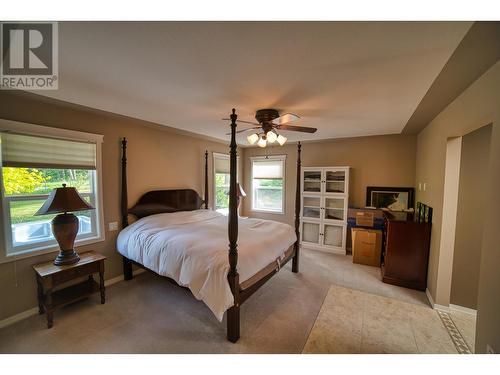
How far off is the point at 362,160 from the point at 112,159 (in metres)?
4.68

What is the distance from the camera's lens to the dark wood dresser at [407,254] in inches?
110

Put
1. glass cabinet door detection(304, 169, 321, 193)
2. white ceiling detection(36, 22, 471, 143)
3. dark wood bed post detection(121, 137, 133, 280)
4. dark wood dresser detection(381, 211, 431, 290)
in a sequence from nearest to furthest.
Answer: white ceiling detection(36, 22, 471, 143) → dark wood dresser detection(381, 211, 431, 290) → dark wood bed post detection(121, 137, 133, 280) → glass cabinet door detection(304, 169, 321, 193)

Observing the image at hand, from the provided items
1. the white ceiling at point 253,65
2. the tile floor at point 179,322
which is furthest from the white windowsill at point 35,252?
the white ceiling at point 253,65

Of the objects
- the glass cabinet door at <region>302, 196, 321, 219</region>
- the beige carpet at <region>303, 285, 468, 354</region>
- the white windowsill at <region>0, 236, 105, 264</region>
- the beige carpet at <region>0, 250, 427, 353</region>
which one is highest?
the glass cabinet door at <region>302, 196, 321, 219</region>

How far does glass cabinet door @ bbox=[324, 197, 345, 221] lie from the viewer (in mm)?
4312

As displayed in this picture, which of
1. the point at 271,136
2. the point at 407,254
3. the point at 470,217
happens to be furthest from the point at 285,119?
the point at 407,254

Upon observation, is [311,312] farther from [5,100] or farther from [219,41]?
[5,100]

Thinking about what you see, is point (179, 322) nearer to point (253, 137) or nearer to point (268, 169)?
point (253, 137)

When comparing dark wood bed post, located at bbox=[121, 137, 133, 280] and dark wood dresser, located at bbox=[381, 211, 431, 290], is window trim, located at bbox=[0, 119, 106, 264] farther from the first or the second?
dark wood dresser, located at bbox=[381, 211, 431, 290]

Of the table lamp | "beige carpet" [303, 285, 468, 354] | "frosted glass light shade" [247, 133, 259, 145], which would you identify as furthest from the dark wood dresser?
the table lamp

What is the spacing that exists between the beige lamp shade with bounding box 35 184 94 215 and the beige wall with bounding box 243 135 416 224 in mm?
4136

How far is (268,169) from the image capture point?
5.39 meters

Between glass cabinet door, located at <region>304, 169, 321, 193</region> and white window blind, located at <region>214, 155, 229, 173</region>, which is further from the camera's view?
white window blind, located at <region>214, 155, 229, 173</region>

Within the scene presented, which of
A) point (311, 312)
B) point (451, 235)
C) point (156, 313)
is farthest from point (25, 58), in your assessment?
point (451, 235)
